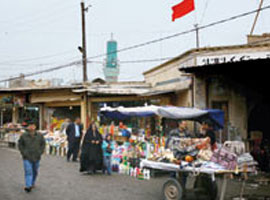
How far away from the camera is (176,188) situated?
25.0 ft

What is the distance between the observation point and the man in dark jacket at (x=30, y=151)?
8.84 metres

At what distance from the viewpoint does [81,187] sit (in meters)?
→ 9.74

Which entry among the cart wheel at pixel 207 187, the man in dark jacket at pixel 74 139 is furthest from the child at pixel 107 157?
the cart wheel at pixel 207 187

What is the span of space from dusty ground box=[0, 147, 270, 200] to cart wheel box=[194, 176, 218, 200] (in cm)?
65

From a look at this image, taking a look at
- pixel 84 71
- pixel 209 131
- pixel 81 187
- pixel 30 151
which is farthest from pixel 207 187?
pixel 84 71

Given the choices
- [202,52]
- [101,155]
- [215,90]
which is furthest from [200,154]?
[202,52]

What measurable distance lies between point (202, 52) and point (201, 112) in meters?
4.75

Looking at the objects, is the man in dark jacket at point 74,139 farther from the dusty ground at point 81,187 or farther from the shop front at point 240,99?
the shop front at point 240,99

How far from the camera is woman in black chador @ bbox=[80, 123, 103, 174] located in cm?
1189

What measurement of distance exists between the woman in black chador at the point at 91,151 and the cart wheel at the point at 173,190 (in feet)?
14.4

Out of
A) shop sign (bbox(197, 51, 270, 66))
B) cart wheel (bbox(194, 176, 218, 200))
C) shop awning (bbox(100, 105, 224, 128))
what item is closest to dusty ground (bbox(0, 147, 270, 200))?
cart wheel (bbox(194, 176, 218, 200))

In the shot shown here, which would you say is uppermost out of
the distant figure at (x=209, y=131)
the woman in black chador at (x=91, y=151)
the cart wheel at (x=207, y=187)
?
the distant figure at (x=209, y=131)

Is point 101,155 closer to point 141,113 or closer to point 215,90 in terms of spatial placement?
point 141,113

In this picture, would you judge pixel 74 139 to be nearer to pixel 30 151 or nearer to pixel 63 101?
pixel 30 151
